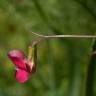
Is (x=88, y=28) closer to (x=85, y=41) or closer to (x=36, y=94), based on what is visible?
(x=85, y=41)

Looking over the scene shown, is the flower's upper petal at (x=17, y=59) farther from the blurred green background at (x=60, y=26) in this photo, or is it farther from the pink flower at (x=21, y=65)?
the blurred green background at (x=60, y=26)

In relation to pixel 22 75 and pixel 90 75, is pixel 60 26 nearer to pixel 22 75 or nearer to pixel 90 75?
pixel 90 75

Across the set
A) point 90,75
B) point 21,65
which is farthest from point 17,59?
point 90,75

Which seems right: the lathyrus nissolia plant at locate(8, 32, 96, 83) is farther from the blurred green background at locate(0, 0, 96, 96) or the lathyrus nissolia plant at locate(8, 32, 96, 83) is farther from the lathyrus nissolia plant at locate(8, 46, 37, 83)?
the blurred green background at locate(0, 0, 96, 96)

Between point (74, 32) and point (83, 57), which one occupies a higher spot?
point (74, 32)

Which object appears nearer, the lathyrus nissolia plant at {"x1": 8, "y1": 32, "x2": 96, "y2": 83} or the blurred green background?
the lathyrus nissolia plant at {"x1": 8, "y1": 32, "x2": 96, "y2": 83}

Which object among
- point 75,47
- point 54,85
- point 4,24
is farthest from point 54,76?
point 4,24

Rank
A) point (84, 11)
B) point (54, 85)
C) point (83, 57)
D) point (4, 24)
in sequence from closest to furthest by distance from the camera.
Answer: point (84, 11), point (54, 85), point (83, 57), point (4, 24)

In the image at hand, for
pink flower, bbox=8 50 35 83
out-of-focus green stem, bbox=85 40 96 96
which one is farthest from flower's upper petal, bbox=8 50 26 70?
out-of-focus green stem, bbox=85 40 96 96
